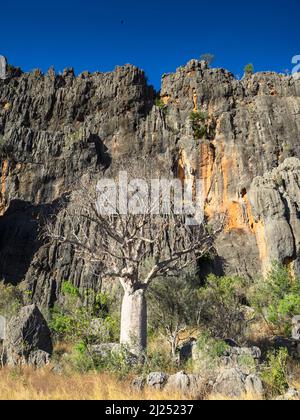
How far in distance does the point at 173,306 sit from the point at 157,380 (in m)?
7.75

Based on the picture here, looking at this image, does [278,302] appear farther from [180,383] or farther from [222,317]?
[180,383]

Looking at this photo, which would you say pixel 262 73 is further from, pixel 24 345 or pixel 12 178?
pixel 24 345

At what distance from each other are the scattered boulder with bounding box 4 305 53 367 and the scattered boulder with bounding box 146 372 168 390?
4.76 metres

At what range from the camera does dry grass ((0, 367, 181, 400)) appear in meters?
6.04

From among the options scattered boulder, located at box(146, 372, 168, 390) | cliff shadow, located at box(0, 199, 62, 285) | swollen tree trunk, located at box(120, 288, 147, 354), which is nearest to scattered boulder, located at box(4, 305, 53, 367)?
swollen tree trunk, located at box(120, 288, 147, 354)

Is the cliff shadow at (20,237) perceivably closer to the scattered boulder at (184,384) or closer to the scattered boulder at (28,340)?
the scattered boulder at (28,340)

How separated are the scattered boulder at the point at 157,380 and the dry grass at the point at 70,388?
369mm

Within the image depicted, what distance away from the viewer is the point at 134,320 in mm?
10664

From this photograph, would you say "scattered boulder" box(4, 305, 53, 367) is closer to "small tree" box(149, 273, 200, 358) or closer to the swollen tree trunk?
the swollen tree trunk

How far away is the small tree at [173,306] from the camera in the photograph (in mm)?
14084

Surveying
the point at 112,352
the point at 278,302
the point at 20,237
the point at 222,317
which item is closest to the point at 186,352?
the point at 112,352

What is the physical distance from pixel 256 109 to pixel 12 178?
26.7m

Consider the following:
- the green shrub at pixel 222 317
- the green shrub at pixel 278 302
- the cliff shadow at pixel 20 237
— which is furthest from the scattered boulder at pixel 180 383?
the cliff shadow at pixel 20 237

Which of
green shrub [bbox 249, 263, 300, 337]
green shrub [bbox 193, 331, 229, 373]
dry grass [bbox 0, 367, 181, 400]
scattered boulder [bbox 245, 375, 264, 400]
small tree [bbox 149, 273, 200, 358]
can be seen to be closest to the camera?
dry grass [bbox 0, 367, 181, 400]
